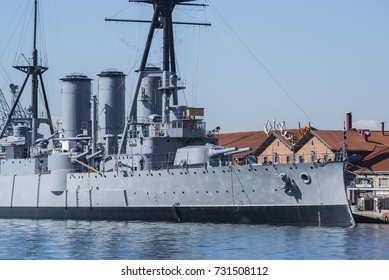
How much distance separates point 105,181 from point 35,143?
10.1 meters

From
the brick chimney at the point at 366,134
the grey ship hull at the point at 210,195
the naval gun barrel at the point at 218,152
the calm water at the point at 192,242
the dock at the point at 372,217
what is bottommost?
the calm water at the point at 192,242

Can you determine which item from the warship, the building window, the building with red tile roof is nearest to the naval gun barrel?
the warship

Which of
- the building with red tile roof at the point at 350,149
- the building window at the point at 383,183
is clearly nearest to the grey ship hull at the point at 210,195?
the building with red tile roof at the point at 350,149

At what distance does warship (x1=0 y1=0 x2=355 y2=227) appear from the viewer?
148 feet

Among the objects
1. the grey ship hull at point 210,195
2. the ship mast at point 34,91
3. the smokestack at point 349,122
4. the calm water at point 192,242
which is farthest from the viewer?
the smokestack at point 349,122

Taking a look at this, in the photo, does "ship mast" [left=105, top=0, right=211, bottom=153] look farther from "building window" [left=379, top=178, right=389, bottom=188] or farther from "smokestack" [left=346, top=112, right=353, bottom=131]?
"smokestack" [left=346, top=112, right=353, bottom=131]

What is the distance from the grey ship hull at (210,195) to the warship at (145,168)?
51mm

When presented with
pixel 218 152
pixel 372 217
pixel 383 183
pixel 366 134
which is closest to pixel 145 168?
pixel 218 152

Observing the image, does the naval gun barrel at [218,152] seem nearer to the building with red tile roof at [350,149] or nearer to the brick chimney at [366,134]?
the building with red tile roof at [350,149]

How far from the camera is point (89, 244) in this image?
39.7 meters

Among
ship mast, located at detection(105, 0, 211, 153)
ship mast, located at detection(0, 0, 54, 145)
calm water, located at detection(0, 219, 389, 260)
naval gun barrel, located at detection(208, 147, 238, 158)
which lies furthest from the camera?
ship mast, located at detection(0, 0, 54, 145)

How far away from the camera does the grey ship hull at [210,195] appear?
44562mm

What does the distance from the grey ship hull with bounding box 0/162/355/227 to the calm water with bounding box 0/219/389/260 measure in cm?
108
